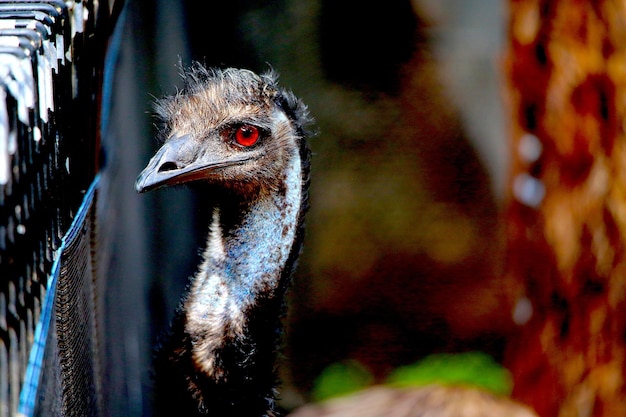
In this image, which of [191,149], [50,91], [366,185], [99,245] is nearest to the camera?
[50,91]

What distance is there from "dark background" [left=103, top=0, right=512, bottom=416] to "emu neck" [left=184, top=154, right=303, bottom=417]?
20cm

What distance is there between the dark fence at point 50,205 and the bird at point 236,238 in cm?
19

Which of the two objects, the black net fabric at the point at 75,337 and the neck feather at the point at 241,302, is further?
the neck feather at the point at 241,302

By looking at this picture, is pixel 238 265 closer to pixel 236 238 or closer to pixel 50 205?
pixel 236 238

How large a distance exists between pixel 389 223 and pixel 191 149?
0.93 metres

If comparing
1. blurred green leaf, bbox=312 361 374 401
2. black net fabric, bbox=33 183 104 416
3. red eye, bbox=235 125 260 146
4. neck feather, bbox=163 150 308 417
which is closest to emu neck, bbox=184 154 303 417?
neck feather, bbox=163 150 308 417

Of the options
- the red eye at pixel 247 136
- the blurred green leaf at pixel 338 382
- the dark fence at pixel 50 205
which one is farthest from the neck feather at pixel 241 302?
the blurred green leaf at pixel 338 382

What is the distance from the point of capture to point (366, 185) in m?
2.19

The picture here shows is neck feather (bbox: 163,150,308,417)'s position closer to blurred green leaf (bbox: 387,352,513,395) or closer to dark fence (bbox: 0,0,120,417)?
dark fence (bbox: 0,0,120,417)

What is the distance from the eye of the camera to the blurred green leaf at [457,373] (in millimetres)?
2219

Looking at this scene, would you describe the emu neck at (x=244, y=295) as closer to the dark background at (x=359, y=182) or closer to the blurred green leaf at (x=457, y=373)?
the dark background at (x=359, y=182)

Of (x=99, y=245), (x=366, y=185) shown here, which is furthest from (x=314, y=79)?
(x=99, y=245)

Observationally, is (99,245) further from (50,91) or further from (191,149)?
(50,91)

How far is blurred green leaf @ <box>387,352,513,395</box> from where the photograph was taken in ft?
7.28
